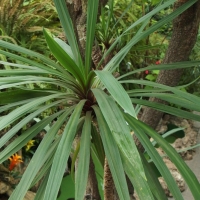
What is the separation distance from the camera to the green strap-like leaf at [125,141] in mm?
502

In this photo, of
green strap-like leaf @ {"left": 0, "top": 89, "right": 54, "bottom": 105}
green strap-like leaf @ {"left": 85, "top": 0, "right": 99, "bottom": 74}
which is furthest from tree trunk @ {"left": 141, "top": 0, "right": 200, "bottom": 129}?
green strap-like leaf @ {"left": 0, "top": 89, "right": 54, "bottom": 105}

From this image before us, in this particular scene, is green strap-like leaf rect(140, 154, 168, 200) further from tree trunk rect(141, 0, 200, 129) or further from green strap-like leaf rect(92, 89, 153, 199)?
tree trunk rect(141, 0, 200, 129)

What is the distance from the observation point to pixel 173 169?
235 cm

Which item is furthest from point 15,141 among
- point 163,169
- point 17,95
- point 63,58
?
point 163,169

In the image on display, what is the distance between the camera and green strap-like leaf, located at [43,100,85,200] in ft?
1.78

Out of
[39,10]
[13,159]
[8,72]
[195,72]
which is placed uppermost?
[39,10]

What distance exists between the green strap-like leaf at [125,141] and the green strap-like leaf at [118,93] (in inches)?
2.0

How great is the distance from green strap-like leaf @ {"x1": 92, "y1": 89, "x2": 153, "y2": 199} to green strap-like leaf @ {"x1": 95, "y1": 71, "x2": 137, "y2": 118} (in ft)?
0.17

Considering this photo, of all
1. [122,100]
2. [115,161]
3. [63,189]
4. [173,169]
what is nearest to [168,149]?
[115,161]

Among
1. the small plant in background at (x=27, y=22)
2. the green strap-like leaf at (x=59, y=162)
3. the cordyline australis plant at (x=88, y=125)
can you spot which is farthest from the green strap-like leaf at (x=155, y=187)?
the small plant in background at (x=27, y=22)

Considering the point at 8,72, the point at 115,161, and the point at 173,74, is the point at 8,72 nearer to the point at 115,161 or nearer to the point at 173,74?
the point at 115,161

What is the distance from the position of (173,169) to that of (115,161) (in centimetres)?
183

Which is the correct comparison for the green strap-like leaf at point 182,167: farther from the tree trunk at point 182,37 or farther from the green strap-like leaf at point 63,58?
the tree trunk at point 182,37

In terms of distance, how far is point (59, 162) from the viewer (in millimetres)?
577
